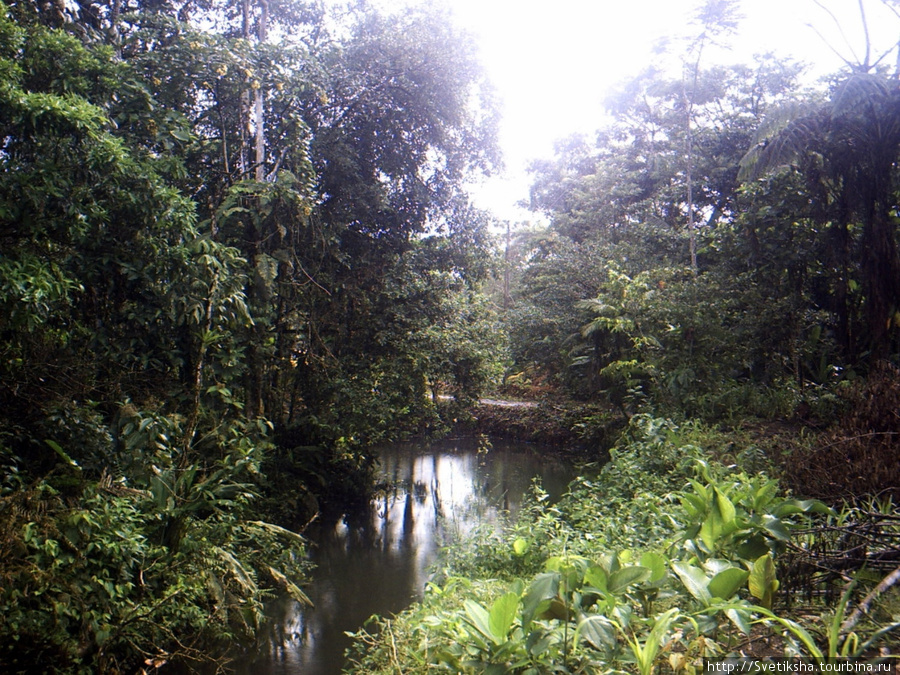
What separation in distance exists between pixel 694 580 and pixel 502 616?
742 mm

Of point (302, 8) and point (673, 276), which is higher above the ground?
point (302, 8)

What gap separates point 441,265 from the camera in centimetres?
1038

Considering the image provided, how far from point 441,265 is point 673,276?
538 cm

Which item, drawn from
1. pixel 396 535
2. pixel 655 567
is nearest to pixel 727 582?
pixel 655 567

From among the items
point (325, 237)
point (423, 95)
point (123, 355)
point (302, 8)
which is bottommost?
point (123, 355)

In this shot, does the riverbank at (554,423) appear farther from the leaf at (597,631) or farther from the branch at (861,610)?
the leaf at (597,631)

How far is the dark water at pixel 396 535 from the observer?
18.4 ft

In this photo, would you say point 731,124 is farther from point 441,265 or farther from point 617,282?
point 441,265

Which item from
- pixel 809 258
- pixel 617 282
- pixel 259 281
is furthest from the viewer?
pixel 617 282

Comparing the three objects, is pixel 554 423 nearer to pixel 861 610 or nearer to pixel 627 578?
pixel 627 578

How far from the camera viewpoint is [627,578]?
2539 mm

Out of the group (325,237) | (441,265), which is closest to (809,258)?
(441,265)

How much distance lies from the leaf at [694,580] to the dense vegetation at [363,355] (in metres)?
0.02

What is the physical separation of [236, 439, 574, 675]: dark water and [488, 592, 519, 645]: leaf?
3.27 m
